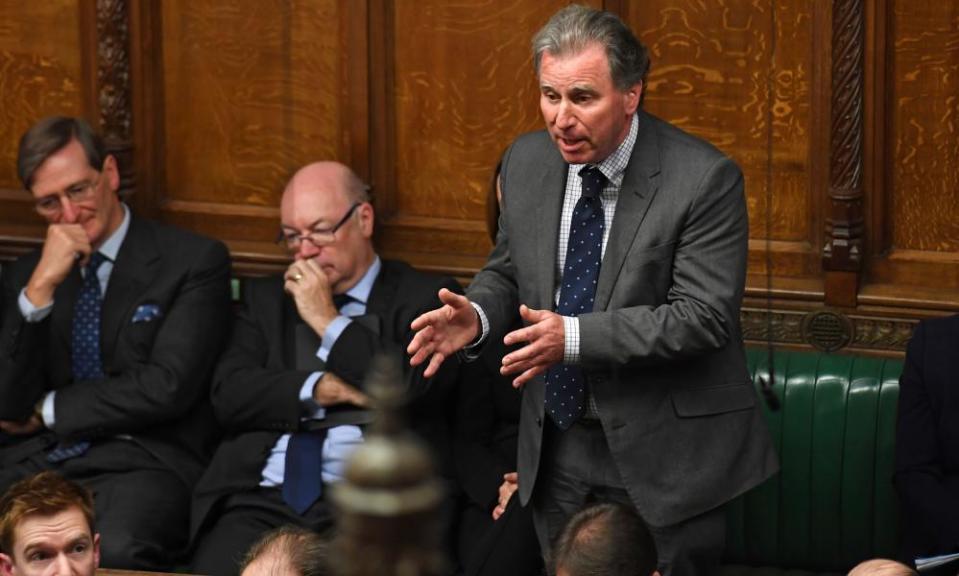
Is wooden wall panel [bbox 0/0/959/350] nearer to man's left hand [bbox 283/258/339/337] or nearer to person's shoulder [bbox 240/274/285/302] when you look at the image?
person's shoulder [bbox 240/274/285/302]

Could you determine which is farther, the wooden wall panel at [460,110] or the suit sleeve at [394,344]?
the wooden wall panel at [460,110]

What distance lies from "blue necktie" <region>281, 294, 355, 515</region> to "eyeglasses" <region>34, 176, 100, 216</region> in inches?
34.9

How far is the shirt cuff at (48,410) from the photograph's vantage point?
13.3 ft

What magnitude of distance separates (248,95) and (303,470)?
1.28 metres

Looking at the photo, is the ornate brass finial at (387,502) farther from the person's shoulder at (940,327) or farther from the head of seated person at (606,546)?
the person's shoulder at (940,327)

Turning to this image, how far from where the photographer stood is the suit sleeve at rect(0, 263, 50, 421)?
3.99m

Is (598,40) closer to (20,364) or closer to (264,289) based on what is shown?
(264,289)

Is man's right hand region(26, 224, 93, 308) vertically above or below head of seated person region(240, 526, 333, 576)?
above

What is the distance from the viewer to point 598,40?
9.61ft

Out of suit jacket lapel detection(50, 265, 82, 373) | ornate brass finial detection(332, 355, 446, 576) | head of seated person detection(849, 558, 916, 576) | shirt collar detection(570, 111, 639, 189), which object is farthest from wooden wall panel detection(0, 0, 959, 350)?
ornate brass finial detection(332, 355, 446, 576)

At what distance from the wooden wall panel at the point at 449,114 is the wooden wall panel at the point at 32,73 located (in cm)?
97

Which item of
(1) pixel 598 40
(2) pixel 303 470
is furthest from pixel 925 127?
(2) pixel 303 470

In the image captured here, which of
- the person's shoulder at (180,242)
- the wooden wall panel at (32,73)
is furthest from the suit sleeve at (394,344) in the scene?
the wooden wall panel at (32,73)

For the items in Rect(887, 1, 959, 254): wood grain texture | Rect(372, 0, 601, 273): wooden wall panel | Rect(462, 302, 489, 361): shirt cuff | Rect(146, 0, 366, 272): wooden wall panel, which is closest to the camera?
Rect(462, 302, 489, 361): shirt cuff
